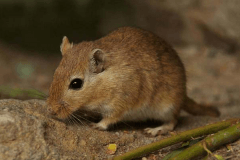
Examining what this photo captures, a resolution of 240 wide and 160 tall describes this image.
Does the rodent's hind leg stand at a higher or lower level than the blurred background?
lower

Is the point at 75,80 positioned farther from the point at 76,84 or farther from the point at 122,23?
the point at 122,23

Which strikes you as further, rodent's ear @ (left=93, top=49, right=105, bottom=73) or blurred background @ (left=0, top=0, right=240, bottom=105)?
blurred background @ (left=0, top=0, right=240, bottom=105)

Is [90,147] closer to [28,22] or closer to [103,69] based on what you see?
[103,69]

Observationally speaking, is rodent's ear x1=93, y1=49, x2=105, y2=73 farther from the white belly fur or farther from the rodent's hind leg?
the rodent's hind leg

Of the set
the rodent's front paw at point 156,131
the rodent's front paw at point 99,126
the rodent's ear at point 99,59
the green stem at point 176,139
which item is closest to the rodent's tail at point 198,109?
the rodent's front paw at point 156,131

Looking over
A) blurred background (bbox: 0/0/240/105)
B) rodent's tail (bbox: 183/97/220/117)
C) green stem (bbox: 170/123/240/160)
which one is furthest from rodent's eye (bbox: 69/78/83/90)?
blurred background (bbox: 0/0/240/105)

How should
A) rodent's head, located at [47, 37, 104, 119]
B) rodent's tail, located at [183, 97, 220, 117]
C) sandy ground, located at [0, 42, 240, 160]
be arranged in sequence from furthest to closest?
rodent's tail, located at [183, 97, 220, 117] < sandy ground, located at [0, 42, 240, 160] < rodent's head, located at [47, 37, 104, 119]

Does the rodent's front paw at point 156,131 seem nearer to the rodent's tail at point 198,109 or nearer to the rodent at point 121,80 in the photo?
the rodent at point 121,80
